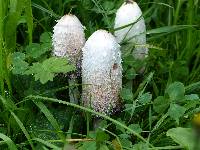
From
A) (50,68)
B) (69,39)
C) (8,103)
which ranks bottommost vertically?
(8,103)

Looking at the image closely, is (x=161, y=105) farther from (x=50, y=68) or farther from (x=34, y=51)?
(x=34, y=51)

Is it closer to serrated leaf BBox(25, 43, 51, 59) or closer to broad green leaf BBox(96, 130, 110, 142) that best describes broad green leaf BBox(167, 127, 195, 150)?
broad green leaf BBox(96, 130, 110, 142)

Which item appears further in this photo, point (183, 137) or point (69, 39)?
point (69, 39)

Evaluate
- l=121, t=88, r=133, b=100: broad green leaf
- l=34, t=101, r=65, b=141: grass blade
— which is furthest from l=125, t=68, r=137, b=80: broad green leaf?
l=34, t=101, r=65, b=141: grass blade

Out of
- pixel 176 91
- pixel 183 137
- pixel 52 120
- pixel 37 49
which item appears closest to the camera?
pixel 183 137

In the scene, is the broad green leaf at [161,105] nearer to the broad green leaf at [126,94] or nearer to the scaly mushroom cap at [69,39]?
the broad green leaf at [126,94]

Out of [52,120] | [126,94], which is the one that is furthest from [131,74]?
[52,120]

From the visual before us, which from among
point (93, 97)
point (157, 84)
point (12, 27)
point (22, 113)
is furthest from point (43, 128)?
point (157, 84)

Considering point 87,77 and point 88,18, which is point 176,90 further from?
point 88,18
